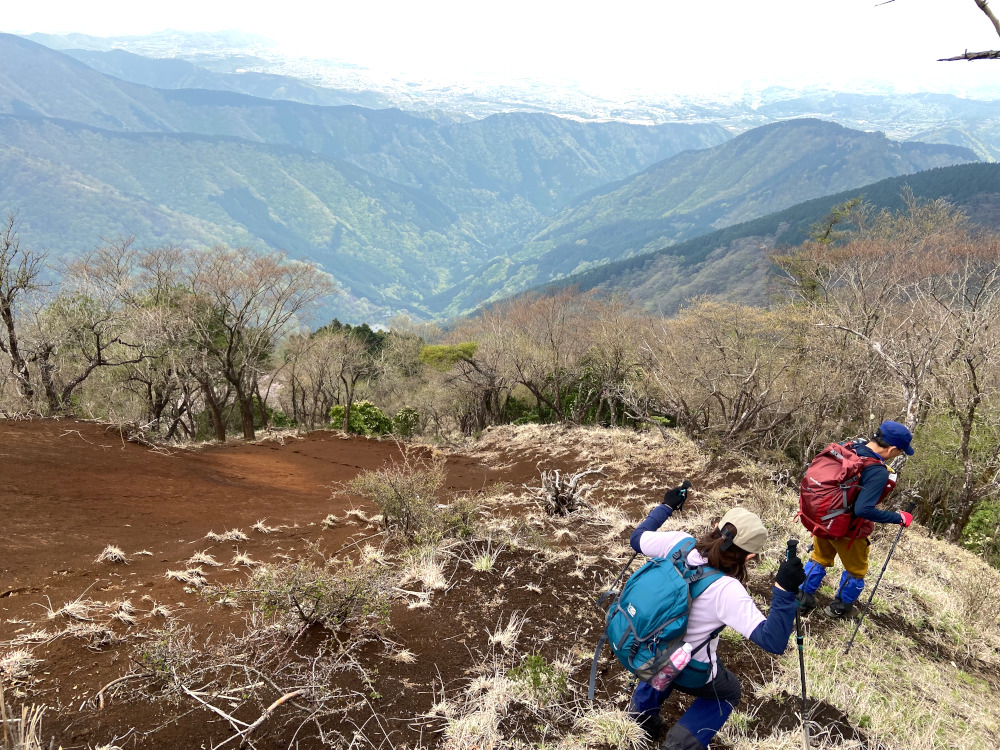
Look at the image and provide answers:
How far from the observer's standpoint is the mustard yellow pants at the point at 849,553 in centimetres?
506

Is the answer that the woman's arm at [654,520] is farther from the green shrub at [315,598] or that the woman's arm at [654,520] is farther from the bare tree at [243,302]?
the bare tree at [243,302]

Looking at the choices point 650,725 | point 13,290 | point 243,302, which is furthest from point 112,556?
point 243,302

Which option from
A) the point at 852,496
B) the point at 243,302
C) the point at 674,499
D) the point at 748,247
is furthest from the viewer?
the point at 748,247

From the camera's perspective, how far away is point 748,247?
136 m

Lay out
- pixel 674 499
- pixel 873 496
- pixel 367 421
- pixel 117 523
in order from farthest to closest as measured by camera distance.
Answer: pixel 367 421 < pixel 117 523 < pixel 873 496 < pixel 674 499

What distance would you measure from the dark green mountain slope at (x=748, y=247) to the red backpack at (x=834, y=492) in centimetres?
9315

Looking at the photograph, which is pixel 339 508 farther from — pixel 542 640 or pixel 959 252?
pixel 959 252

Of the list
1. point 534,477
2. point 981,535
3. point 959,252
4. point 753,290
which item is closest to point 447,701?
point 534,477

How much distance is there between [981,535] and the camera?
12703 mm

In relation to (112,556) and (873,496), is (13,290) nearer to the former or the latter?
(112,556)

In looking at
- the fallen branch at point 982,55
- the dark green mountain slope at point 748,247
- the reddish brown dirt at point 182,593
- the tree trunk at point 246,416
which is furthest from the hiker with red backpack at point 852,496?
the dark green mountain slope at point 748,247

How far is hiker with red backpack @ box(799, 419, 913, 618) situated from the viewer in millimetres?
4582

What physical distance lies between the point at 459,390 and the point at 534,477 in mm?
20068

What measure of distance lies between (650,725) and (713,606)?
4.20 feet
